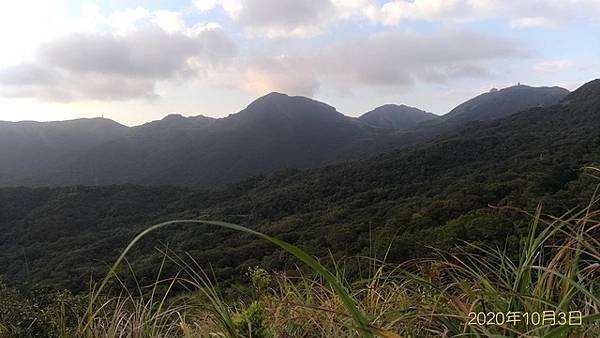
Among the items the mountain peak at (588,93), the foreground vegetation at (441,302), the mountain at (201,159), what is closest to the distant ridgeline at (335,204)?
the mountain peak at (588,93)

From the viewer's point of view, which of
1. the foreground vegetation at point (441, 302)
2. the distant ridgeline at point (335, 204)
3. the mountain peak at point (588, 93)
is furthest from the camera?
the mountain peak at point (588, 93)

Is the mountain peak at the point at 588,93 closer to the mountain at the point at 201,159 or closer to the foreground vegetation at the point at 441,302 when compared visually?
the mountain at the point at 201,159

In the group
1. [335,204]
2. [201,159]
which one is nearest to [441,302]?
[335,204]

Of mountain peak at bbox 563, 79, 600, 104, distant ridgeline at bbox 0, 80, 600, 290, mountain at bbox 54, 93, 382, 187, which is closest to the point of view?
distant ridgeline at bbox 0, 80, 600, 290

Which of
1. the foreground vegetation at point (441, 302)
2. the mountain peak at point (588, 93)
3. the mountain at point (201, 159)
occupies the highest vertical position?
the mountain peak at point (588, 93)

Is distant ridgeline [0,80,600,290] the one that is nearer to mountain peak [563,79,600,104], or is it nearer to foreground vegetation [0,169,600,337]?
mountain peak [563,79,600,104]

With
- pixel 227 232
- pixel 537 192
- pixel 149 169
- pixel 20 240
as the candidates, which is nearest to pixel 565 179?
pixel 537 192

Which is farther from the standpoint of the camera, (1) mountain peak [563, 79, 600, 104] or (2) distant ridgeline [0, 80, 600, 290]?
(1) mountain peak [563, 79, 600, 104]

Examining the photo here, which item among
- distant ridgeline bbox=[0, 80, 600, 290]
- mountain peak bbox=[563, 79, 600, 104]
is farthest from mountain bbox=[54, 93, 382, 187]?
mountain peak bbox=[563, 79, 600, 104]

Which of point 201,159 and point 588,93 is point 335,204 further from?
point 201,159

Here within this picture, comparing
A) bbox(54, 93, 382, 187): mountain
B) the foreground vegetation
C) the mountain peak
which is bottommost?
bbox(54, 93, 382, 187): mountain

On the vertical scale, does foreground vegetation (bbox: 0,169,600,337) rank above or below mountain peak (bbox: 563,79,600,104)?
below

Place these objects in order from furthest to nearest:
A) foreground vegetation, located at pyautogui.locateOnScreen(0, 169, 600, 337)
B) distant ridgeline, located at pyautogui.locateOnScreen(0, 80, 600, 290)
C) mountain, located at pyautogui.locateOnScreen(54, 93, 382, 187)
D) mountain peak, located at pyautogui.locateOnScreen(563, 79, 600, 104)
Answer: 1. mountain, located at pyautogui.locateOnScreen(54, 93, 382, 187)
2. mountain peak, located at pyautogui.locateOnScreen(563, 79, 600, 104)
3. distant ridgeline, located at pyautogui.locateOnScreen(0, 80, 600, 290)
4. foreground vegetation, located at pyautogui.locateOnScreen(0, 169, 600, 337)

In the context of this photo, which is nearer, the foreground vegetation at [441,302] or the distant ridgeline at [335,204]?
the foreground vegetation at [441,302]
